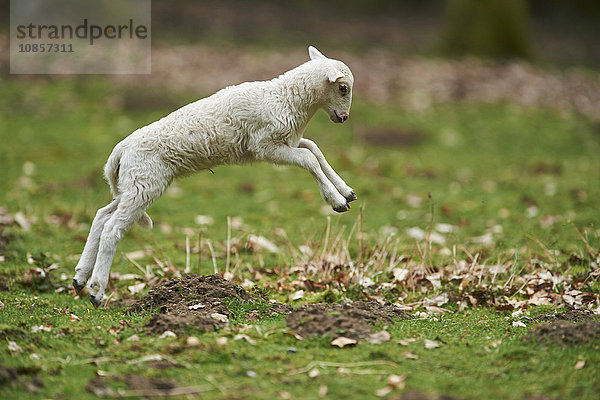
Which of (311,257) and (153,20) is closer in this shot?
(311,257)

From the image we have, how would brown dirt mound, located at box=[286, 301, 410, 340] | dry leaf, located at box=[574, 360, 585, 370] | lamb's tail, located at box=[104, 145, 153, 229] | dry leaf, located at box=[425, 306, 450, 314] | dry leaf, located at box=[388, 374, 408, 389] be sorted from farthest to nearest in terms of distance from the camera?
1. dry leaf, located at box=[425, 306, 450, 314]
2. lamb's tail, located at box=[104, 145, 153, 229]
3. brown dirt mound, located at box=[286, 301, 410, 340]
4. dry leaf, located at box=[574, 360, 585, 370]
5. dry leaf, located at box=[388, 374, 408, 389]

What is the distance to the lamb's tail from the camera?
5801mm

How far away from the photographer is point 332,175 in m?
5.84

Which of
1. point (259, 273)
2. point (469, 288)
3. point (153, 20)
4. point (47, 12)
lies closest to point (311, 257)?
point (259, 273)

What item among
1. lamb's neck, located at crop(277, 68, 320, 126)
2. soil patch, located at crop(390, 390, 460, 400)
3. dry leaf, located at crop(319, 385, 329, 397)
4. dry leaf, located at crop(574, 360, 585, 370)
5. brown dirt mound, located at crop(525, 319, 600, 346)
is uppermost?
lamb's neck, located at crop(277, 68, 320, 126)

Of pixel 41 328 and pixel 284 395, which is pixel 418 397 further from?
pixel 41 328

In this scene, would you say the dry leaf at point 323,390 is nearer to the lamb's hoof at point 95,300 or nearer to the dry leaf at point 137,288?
the lamb's hoof at point 95,300

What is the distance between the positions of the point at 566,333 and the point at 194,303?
293 cm

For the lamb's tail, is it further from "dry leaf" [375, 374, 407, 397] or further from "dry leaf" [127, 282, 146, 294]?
"dry leaf" [375, 374, 407, 397]

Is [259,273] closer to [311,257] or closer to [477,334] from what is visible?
[311,257]

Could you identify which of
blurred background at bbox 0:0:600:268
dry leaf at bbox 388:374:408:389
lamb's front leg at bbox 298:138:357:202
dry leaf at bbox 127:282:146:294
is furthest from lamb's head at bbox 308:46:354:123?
blurred background at bbox 0:0:600:268

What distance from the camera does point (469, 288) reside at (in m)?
6.45

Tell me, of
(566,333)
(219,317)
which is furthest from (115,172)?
(566,333)

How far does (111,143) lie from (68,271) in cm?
672
